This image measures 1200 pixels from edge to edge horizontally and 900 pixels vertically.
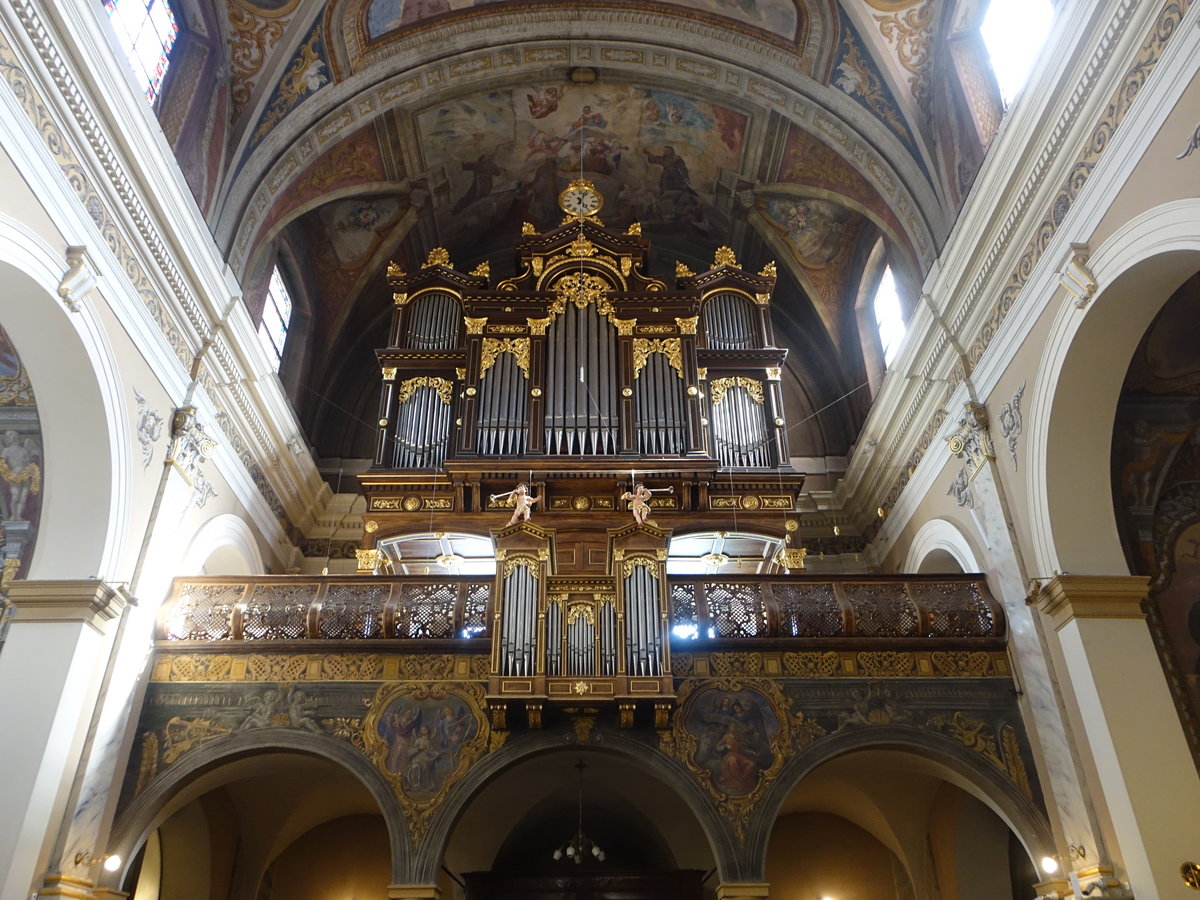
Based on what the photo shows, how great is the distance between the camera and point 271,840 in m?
10.3

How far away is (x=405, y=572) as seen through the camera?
38.7 ft

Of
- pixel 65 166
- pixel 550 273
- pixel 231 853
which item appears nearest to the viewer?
pixel 65 166

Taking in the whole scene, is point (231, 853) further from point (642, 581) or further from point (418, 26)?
point (418, 26)

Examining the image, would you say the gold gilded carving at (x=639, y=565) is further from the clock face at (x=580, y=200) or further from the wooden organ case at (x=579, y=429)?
the clock face at (x=580, y=200)

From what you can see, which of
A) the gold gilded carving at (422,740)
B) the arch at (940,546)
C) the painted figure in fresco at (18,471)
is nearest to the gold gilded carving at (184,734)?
the gold gilded carving at (422,740)

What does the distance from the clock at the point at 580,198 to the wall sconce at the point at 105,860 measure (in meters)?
9.36

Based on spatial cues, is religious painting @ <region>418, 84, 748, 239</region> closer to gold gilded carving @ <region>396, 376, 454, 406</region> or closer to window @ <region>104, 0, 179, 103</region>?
gold gilded carving @ <region>396, 376, 454, 406</region>

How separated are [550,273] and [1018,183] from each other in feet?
20.3

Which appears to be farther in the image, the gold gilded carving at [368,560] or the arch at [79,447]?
the gold gilded carving at [368,560]

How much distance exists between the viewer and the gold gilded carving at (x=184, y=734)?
8469mm

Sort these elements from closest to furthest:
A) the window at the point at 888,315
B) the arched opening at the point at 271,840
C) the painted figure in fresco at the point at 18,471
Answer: the painted figure in fresco at the point at 18,471 < the arched opening at the point at 271,840 < the window at the point at 888,315

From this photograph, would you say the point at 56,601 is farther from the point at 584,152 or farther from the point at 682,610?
the point at 584,152

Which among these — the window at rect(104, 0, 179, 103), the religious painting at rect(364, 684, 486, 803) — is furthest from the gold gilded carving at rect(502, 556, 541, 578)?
the window at rect(104, 0, 179, 103)

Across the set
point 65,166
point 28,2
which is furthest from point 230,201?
point 28,2
